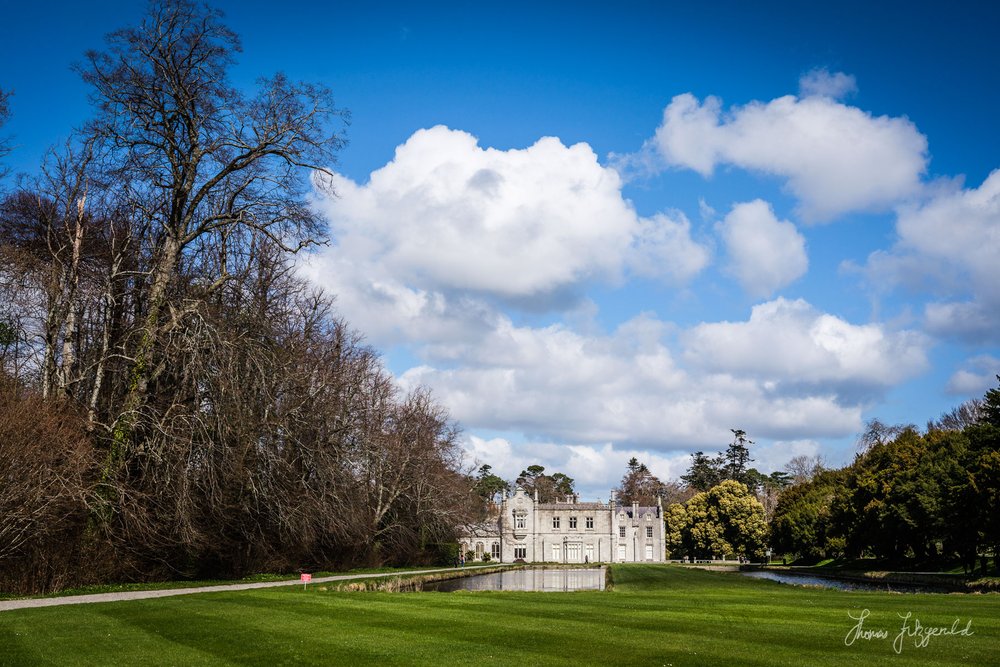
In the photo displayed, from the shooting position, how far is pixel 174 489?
23406mm

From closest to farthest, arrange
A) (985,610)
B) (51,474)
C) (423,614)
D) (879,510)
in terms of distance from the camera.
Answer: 1. (423,614)
2. (985,610)
3. (51,474)
4. (879,510)

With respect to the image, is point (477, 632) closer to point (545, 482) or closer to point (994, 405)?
point (994, 405)

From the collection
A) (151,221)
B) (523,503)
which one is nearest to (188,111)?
(151,221)

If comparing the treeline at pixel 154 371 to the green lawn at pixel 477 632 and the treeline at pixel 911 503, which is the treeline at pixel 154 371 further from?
the treeline at pixel 911 503

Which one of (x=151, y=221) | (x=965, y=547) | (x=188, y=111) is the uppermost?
(x=188, y=111)

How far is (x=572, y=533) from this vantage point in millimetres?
87125

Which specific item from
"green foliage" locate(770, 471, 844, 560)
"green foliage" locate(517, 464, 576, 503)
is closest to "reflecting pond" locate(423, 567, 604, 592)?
"green foliage" locate(770, 471, 844, 560)

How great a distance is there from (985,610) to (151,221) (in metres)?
27.0

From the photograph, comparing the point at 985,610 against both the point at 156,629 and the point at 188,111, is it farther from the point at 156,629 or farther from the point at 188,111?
the point at 188,111

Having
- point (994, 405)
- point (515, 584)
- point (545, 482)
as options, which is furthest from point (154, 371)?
point (545, 482)

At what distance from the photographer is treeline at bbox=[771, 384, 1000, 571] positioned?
125 feet

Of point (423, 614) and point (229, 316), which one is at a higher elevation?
point (229, 316)

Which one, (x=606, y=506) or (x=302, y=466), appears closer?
(x=302, y=466)

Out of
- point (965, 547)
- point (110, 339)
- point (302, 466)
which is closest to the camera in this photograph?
point (110, 339)
